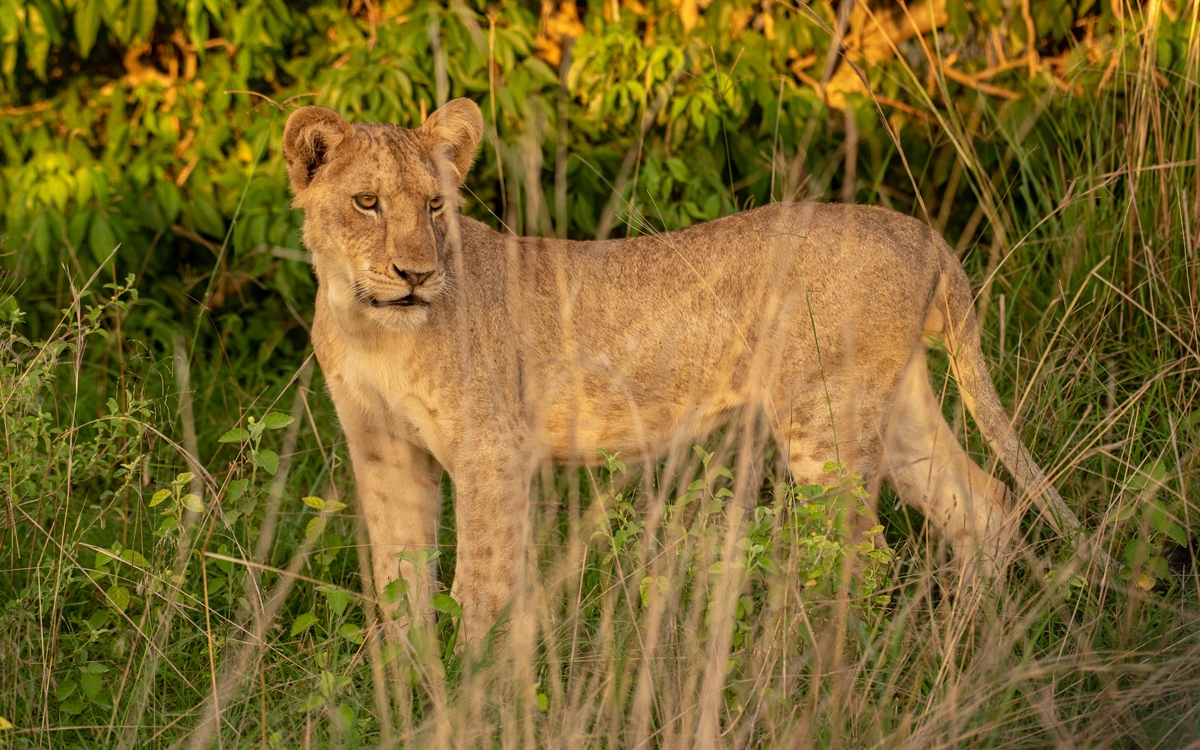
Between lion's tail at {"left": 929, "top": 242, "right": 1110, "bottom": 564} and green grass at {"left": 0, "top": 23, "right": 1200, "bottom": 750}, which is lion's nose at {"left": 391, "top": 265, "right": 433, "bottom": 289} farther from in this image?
lion's tail at {"left": 929, "top": 242, "right": 1110, "bottom": 564}

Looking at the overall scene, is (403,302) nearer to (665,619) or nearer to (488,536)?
(488,536)

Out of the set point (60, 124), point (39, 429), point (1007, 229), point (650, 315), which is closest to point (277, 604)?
point (39, 429)

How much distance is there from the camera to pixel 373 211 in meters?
3.66

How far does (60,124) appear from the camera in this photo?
625 cm

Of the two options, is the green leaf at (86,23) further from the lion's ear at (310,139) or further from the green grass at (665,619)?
the lion's ear at (310,139)

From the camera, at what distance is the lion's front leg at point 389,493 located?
13.1 feet

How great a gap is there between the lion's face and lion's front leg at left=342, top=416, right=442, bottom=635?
441 mm

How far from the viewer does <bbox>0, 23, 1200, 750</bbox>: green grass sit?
2854 mm

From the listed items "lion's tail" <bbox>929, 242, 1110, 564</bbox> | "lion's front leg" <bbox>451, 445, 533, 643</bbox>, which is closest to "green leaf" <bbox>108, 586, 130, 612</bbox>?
"lion's front leg" <bbox>451, 445, 533, 643</bbox>

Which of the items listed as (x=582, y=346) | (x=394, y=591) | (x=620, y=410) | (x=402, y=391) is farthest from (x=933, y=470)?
(x=394, y=591)

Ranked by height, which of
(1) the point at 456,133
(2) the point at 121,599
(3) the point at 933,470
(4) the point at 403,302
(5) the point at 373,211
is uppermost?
(1) the point at 456,133

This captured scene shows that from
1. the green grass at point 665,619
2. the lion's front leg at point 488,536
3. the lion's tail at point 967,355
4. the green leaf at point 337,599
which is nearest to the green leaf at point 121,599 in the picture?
the green grass at point 665,619

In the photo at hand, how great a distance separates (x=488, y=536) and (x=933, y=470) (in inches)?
59.9

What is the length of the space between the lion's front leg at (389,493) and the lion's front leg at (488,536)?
0.54 feet
